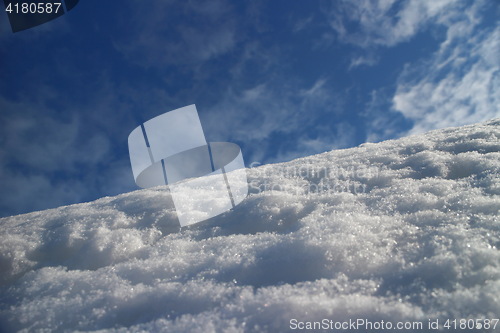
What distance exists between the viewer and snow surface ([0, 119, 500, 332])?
186cm

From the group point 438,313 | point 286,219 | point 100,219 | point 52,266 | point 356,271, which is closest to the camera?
point 438,313

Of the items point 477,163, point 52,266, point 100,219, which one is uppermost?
point 477,163

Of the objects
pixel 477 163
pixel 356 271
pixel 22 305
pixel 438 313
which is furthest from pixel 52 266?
pixel 477 163

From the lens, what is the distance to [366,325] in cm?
169

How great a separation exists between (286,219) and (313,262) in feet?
3.40

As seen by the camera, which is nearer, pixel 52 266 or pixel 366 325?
pixel 366 325

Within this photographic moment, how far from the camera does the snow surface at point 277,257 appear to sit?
186 cm

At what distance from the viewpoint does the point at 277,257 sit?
8.11ft

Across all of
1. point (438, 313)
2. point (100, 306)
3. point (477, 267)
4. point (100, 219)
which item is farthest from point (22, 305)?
point (477, 267)

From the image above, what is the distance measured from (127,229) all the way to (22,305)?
→ 1.26 m

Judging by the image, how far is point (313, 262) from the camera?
2334 millimetres

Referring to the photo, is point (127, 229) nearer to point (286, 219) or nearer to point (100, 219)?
point (100, 219)

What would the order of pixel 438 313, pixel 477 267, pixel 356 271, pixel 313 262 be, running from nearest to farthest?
1. pixel 438 313
2. pixel 477 267
3. pixel 356 271
4. pixel 313 262

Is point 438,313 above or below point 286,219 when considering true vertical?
below
